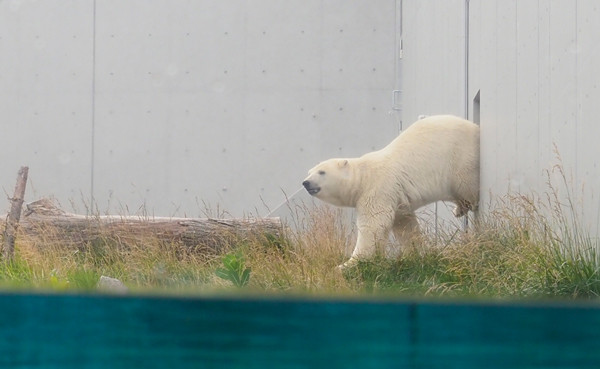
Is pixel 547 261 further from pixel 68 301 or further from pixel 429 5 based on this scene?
pixel 429 5

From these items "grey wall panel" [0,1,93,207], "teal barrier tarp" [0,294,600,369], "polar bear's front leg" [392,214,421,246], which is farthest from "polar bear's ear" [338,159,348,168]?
"grey wall panel" [0,1,93,207]

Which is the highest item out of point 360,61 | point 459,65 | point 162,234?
point 360,61

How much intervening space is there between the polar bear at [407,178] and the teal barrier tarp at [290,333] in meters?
5.81

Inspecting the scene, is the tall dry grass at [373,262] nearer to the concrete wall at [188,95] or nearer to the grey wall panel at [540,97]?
the grey wall panel at [540,97]

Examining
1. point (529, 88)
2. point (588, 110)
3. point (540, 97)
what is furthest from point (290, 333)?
point (529, 88)

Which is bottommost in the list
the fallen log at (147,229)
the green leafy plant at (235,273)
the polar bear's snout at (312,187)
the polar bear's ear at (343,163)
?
the green leafy plant at (235,273)

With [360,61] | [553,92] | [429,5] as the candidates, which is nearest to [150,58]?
[360,61]

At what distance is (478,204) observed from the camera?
7.47m

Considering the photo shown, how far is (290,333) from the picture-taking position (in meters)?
1.00

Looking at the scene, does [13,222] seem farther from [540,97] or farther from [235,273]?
[540,97]

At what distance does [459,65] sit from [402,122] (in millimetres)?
5777

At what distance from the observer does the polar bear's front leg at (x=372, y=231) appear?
660cm

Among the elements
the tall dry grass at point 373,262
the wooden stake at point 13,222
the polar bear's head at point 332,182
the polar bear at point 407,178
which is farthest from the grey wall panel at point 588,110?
the wooden stake at point 13,222

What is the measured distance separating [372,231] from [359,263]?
0.78 meters
